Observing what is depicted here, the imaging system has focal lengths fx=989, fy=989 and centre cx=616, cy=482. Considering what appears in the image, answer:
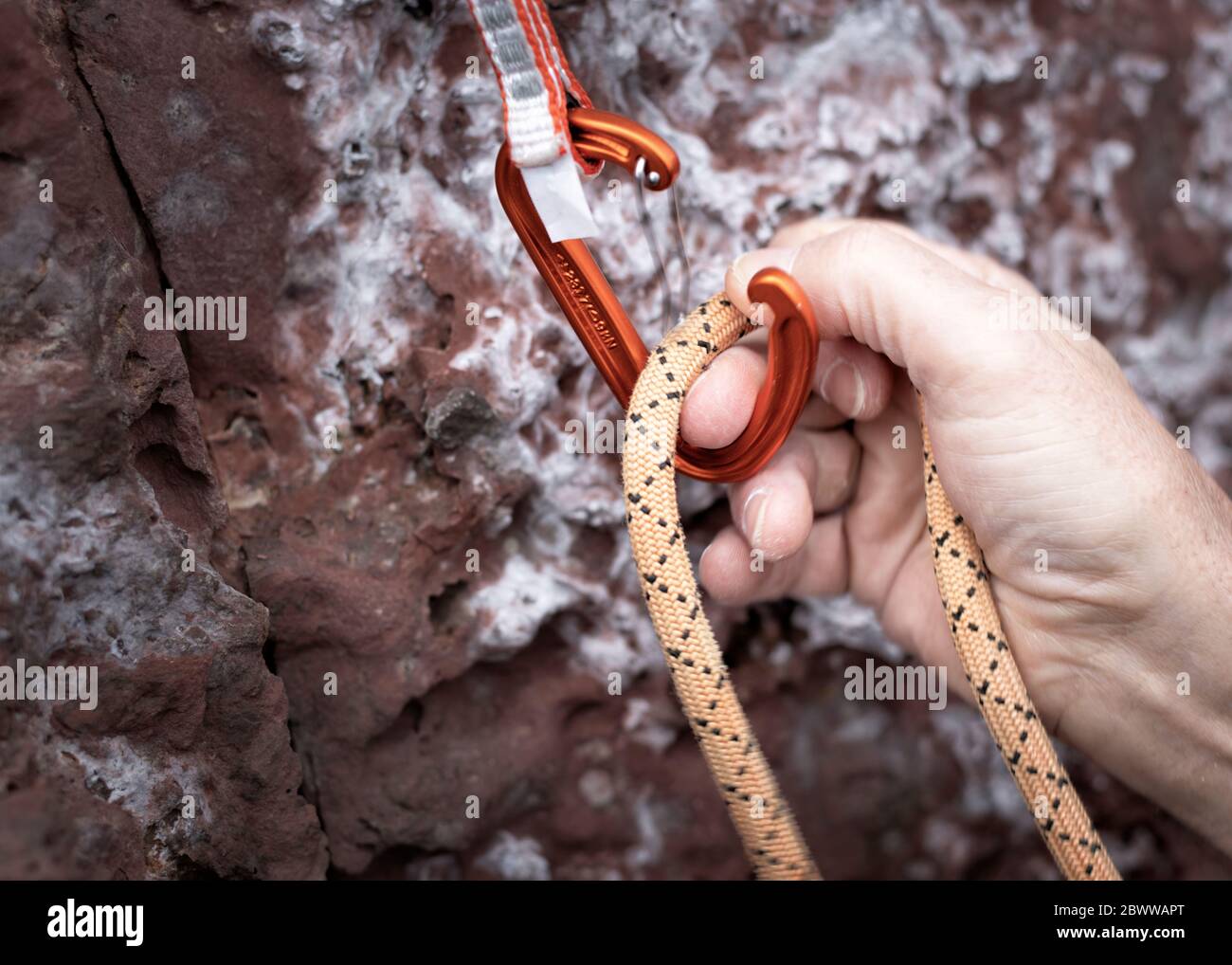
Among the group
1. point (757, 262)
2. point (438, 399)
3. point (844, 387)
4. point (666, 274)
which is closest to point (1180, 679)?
point (844, 387)

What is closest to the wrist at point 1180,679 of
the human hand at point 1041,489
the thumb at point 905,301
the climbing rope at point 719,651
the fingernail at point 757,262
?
the human hand at point 1041,489

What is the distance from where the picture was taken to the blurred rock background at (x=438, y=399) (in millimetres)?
978

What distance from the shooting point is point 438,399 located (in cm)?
125

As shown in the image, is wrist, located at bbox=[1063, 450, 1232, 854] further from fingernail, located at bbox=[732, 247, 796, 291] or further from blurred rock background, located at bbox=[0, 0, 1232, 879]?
fingernail, located at bbox=[732, 247, 796, 291]

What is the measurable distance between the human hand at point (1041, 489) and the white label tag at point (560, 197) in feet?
0.72

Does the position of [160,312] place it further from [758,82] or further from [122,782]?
[758,82]

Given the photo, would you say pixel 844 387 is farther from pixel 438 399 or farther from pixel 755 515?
pixel 438 399

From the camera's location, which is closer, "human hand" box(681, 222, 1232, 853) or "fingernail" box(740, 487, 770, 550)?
"human hand" box(681, 222, 1232, 853)

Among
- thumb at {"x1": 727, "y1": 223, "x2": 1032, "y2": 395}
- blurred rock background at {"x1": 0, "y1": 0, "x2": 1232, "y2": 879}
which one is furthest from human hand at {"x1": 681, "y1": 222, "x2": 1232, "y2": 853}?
blurred rock background at {"x1": 0, "y1": 0, "x2": 1232, "y2": 879}

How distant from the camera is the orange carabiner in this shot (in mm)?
1019

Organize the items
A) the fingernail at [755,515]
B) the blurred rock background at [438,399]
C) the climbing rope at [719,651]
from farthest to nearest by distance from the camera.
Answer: the fingernail at [755,515] → the climbing rope at [719,651] → the blurred rock background at [438,399]

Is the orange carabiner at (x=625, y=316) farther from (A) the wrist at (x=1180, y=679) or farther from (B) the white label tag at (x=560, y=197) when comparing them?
(A) the wrist at (x=1180, y=679)

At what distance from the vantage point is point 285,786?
114 cm
